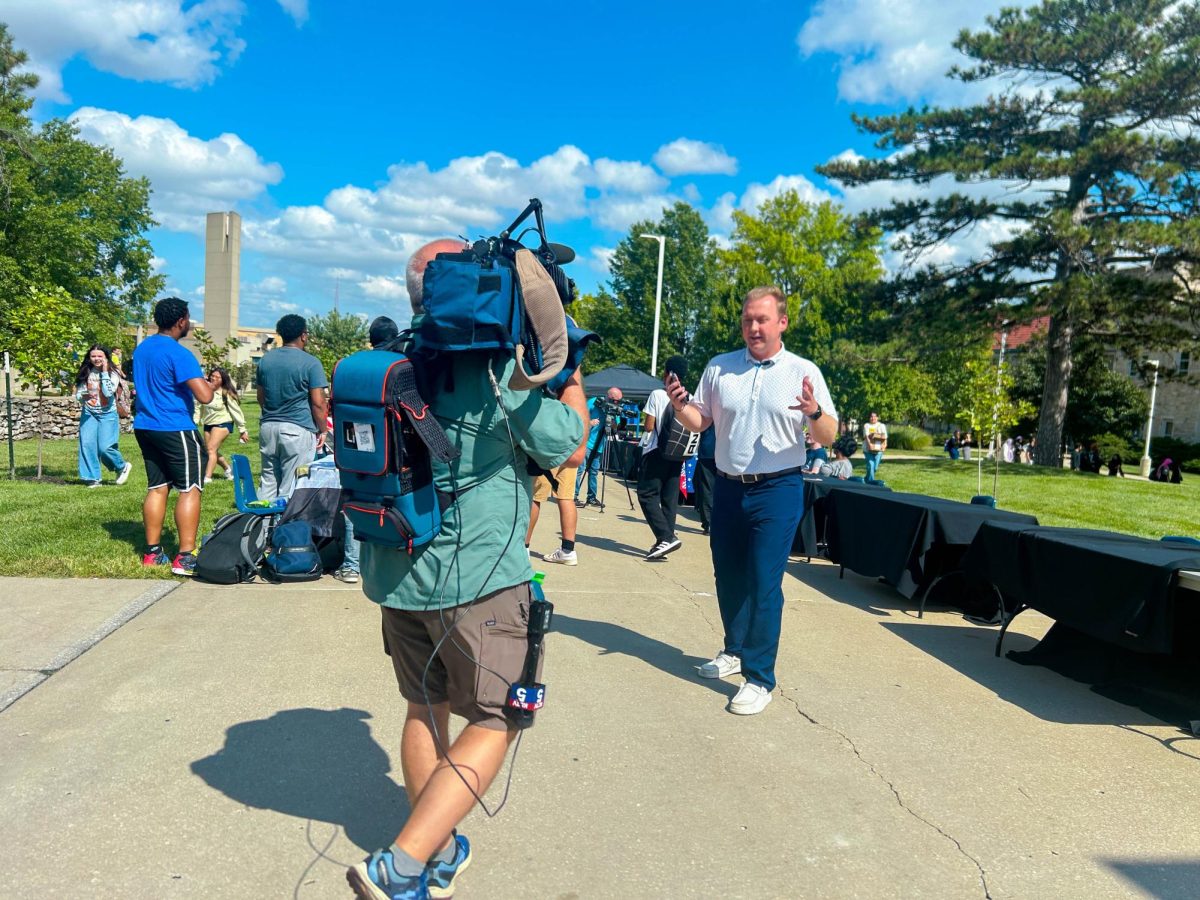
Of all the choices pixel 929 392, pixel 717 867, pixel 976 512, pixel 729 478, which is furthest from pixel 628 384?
pixel 929 392

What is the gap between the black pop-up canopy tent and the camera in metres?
19.1

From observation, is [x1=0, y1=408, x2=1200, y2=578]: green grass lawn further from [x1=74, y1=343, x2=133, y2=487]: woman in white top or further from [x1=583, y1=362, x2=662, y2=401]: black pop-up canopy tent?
[x1=583, y1=362, x2=662, y2=401]: black pop-up canopy tent

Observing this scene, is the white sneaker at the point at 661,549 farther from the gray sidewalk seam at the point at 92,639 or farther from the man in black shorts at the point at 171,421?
the gray sidewalk seam at the point at 92,639

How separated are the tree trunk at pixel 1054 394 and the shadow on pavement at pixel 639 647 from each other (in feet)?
74.6

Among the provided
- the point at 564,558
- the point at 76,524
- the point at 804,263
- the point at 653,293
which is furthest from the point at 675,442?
the point at 653,293

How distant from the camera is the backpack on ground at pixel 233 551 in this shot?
6.08m

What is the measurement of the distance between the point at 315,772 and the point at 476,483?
65.1 inches

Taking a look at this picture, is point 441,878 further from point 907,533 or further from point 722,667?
point 907,533

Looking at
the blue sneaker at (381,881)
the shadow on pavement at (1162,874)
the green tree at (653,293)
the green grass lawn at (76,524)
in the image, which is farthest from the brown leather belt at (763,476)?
the green tree at (653,293)

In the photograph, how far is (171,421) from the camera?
609 centimetres

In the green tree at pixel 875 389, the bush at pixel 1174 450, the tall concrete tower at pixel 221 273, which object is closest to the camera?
the green tree at pixel 875 389

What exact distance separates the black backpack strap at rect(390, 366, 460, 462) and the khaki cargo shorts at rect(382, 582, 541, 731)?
436 mm

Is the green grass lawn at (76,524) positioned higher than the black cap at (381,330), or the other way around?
the black cap at (381,330)

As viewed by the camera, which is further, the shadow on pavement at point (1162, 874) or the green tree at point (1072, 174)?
the green tree at point (1072, 174)
